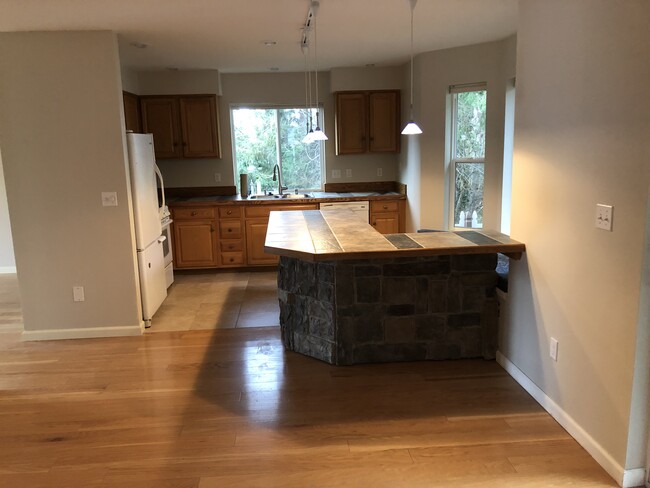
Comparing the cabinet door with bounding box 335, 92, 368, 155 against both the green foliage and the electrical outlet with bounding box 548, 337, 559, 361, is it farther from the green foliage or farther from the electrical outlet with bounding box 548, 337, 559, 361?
the electrical outlet with bounding box 548, 337, 559, 361

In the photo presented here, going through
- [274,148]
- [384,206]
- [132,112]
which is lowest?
[384,206]

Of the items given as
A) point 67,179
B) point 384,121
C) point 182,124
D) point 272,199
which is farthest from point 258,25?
point 384,121

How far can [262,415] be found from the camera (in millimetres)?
2797

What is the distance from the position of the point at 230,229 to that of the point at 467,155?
2.83 metres

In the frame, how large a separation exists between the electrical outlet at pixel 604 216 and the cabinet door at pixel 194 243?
4.50 metres

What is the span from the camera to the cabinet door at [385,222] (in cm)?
602

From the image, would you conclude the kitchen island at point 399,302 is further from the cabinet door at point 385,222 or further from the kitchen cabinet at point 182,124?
the kitchen cabinet at point 182,124

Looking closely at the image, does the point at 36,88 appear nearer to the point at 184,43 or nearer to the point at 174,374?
the point at 184,43

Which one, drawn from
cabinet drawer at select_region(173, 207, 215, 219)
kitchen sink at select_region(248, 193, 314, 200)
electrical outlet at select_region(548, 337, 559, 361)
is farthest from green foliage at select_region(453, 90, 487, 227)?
cabinet drawer at select_region(173, 207, 215, 219)

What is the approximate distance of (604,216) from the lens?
2.16 metres

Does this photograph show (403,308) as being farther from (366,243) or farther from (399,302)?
(366,243)

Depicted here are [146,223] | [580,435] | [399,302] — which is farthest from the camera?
[146,223]

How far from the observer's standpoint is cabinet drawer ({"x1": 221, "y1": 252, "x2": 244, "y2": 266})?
19.8 ft

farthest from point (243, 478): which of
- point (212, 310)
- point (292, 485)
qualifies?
point (212, 310)
